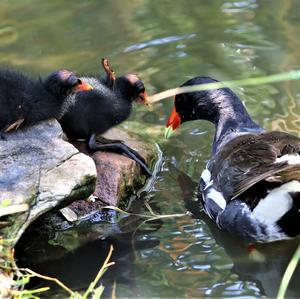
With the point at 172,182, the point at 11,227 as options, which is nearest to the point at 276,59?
the point at 172,182

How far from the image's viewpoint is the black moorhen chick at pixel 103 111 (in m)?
5.35

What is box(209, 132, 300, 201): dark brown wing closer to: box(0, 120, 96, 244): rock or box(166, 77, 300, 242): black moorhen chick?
box(166, 77, 300, 242): black moorhen chick

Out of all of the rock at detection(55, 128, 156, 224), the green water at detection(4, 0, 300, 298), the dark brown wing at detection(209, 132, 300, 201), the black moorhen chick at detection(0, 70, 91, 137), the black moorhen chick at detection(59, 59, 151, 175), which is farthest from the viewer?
the black moorhen chick at detection(59, 59, 151, 175)

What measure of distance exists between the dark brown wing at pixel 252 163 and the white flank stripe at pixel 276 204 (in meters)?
0.08

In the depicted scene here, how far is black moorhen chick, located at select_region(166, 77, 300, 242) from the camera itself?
419 centimetres

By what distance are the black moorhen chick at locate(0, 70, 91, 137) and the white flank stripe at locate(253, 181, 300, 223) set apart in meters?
1.50

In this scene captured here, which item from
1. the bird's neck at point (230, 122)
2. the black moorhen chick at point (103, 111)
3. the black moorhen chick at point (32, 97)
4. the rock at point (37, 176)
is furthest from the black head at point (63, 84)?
the bird's neck at point (230, 122)

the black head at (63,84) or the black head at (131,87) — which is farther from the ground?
the black head at (63,84)

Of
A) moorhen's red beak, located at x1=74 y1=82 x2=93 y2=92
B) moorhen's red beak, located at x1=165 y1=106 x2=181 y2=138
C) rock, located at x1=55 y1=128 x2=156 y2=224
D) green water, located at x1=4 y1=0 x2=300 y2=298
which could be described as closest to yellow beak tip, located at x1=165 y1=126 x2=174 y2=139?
moorhen's red beak, located at x1=165 y1=106 x2=181 y2=138

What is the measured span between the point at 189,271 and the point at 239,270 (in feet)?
0.95

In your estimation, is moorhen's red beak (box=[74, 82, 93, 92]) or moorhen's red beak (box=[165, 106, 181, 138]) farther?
moorhen's red beak (box=[165, 106, 181, 138])

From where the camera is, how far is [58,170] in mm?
4543

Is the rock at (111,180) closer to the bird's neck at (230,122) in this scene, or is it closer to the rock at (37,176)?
the rock at (37,176)

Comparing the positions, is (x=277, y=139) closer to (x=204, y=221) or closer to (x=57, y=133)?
(x=204, y=221)
